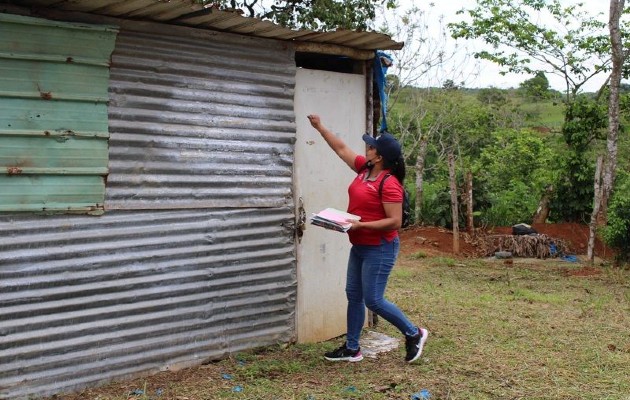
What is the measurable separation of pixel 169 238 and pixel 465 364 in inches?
98.2

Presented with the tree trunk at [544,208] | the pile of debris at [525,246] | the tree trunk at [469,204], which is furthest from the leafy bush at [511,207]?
the pile of debris at [525,246]

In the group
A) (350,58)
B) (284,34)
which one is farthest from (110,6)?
(350,58)

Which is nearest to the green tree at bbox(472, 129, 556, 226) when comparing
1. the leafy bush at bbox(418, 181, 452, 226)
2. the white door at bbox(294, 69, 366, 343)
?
the leafy bush at bbox(418, 181, 452, 226)

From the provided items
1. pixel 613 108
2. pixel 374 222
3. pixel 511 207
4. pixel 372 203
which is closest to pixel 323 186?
pixel 372 203

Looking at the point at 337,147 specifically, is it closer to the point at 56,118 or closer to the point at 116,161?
the point at 116,161

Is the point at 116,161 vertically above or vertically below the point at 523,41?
below

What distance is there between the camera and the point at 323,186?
611 cm

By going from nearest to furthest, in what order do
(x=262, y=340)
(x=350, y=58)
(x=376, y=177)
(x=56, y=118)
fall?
(x=56, y=118), (x=376, y=177), (x=262, y=340), (x=350, y=58)

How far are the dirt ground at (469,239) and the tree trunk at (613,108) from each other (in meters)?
0.99

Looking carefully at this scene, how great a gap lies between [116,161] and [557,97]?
1490 cm

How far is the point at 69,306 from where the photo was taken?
14.9 ft

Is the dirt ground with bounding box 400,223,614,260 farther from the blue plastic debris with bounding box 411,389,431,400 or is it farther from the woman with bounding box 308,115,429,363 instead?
the blue plastic debris with bounding box 411,389,431,400

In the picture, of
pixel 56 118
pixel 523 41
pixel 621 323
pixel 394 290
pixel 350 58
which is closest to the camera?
pixel 56 118

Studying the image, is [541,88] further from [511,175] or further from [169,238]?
[169,238]
